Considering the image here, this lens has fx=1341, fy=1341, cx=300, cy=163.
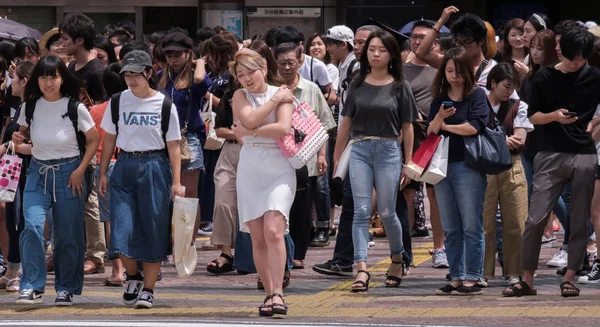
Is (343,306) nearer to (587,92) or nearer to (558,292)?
(558,292)

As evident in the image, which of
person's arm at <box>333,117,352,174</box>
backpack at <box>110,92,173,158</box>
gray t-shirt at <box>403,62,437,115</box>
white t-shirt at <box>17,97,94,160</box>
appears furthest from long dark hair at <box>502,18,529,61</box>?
white t-shirt at <box>17,97,94,160</box>

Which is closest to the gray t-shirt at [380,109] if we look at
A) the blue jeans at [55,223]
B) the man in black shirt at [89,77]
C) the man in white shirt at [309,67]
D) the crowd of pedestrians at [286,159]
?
the crowd of pedestrians at [286,159]

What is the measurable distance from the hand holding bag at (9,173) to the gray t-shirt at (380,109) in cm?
256

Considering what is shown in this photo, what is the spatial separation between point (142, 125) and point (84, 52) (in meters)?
2.30

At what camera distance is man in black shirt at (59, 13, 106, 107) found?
11367 mm

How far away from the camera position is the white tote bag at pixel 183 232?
9.45 metres

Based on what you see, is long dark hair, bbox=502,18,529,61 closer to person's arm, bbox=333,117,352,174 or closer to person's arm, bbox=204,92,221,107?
person's arm, bbox=204,92,221,107

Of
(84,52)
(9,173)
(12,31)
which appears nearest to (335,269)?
(9,173)

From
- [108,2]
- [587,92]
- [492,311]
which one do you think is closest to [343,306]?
[492,311]

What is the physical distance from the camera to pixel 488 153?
9820 millimetres

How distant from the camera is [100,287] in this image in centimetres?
1069

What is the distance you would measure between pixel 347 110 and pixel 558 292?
2108mm

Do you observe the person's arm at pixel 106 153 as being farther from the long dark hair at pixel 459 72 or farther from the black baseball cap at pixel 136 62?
the long dark hair at pixel 459 72

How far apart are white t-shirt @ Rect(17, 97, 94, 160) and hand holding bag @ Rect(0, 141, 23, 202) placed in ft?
1.86
